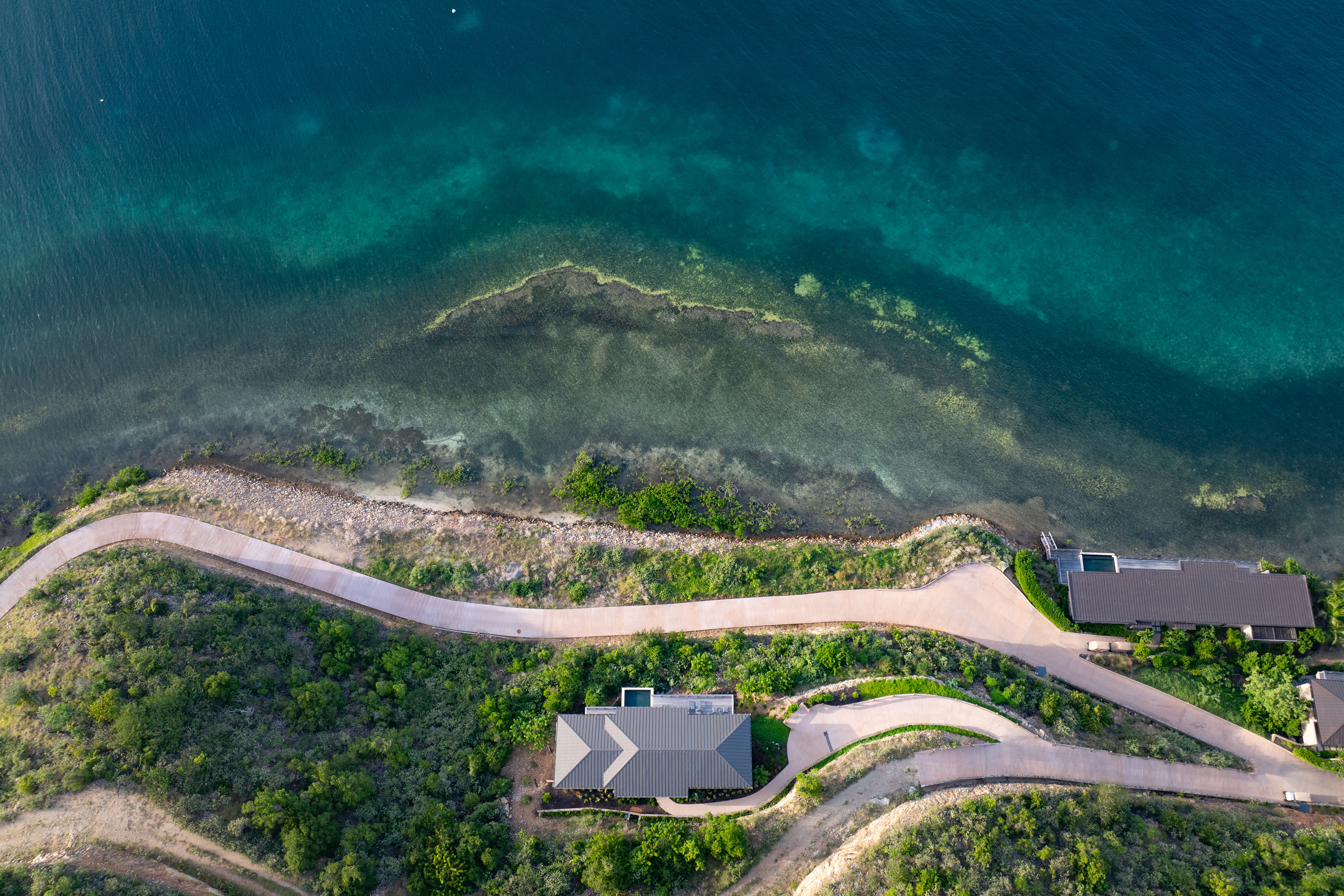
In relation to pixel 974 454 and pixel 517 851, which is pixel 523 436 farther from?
pixel 974 454

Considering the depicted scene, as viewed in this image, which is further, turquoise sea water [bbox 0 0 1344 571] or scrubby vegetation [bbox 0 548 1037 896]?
turquoise sea water [bbox 0 0 1344 571]

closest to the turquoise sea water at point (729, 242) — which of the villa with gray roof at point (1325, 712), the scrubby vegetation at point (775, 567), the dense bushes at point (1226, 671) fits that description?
the scrubby vegetation at point (775, 567)

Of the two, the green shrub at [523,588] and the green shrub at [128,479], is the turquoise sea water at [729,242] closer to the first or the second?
the green shrub at [128,479]

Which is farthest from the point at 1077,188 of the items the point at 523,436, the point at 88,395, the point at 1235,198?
the point at 88,395

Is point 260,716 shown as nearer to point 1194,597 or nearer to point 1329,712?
point 1194,597

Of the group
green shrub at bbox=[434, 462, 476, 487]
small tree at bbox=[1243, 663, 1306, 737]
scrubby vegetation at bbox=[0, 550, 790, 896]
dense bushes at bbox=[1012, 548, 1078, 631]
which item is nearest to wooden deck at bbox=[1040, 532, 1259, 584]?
dense bushes at bbox=[1012, 548, 1078, 631]

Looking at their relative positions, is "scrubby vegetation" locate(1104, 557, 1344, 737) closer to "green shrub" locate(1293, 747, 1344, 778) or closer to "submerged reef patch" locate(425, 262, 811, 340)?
"green shrub" locate(1293, 747, 1344, 778)

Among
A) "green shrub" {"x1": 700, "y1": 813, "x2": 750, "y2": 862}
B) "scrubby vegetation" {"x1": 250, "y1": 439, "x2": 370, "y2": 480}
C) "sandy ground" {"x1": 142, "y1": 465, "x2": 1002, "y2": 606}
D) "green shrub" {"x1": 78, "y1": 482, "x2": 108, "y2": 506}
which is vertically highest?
"scrubby vegetation" {"x1": 250, "y1": 439, "x2": 370, "y2": 480}
